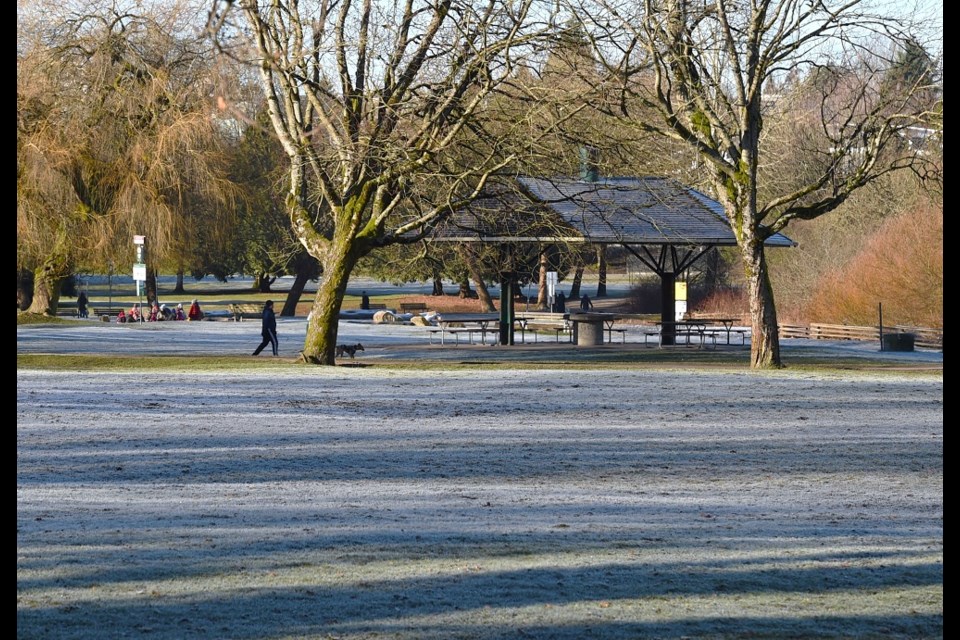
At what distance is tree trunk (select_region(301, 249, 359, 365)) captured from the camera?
28.6 metres

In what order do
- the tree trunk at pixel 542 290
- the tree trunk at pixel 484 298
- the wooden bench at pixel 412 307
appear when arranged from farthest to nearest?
1. the tree trunk at pixel 484 298
2. the tree trunk at pixel 542 290
3. the wooden bench at pixel 412 307

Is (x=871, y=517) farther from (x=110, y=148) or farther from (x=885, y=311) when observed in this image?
(x=110, y=148)

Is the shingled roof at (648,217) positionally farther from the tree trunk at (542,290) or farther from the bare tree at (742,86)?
the tree trunk at (542,290)

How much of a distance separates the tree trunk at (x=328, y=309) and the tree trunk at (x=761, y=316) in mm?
9107

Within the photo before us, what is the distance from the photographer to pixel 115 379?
24406 millimetres

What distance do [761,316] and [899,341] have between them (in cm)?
1177

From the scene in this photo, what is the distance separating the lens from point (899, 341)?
39.5 meters

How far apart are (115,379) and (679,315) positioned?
71.2ft

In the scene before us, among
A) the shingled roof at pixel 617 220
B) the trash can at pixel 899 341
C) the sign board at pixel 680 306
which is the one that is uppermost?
the shingled roof at pixel 617 220

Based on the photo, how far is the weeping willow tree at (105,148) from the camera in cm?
4047

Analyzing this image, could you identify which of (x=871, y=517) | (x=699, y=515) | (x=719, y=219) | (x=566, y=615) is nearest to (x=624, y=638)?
(x=566, y=615)

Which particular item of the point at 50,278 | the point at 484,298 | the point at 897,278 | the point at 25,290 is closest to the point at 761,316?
the point at 897,278

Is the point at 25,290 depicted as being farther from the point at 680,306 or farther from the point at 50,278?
the point at 680,306

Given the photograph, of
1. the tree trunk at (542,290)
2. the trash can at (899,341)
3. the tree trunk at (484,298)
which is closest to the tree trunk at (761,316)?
the trash can at (899,341)
